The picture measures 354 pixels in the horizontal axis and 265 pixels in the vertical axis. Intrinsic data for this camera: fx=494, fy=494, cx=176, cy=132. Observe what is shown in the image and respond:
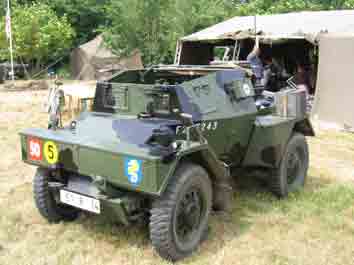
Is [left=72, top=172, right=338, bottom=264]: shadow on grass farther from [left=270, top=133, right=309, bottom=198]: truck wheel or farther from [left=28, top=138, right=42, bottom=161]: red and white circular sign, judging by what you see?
[left=28, top=138, right=42, bottom=161]: red and white circular sign

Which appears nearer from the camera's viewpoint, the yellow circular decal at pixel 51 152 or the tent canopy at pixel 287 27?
the yellow circular decal at pixel 51 152

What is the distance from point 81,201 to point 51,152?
0.52m

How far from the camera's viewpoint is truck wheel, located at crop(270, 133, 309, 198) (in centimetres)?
559

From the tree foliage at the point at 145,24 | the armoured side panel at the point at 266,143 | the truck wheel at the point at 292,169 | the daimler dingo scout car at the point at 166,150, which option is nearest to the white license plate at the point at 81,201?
the daimler dingo scout car at the point at 166,150

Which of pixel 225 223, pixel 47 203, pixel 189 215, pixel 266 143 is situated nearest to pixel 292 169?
pixel 266 143

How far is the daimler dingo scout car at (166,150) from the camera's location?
12.8 ft

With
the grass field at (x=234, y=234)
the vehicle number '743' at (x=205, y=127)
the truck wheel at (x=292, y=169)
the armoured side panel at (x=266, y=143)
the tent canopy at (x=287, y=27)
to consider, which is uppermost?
the tent canopy at (x=287, y=27)

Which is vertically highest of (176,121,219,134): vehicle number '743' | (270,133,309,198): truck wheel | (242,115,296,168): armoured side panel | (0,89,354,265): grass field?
(176,121,219,134): vehicle number '743'

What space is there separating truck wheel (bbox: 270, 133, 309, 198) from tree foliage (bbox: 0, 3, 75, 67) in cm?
1831

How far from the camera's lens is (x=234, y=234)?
474 cm

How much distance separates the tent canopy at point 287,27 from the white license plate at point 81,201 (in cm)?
695

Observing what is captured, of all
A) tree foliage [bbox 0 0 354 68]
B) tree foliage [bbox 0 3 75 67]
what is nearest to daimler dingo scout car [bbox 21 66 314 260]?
tree foliage [bbox 0 0 354 68]

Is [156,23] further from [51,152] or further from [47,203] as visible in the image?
[51,152]

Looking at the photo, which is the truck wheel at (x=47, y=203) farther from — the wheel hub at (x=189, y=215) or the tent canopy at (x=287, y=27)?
the tent canopy at (x=287, y=27)
